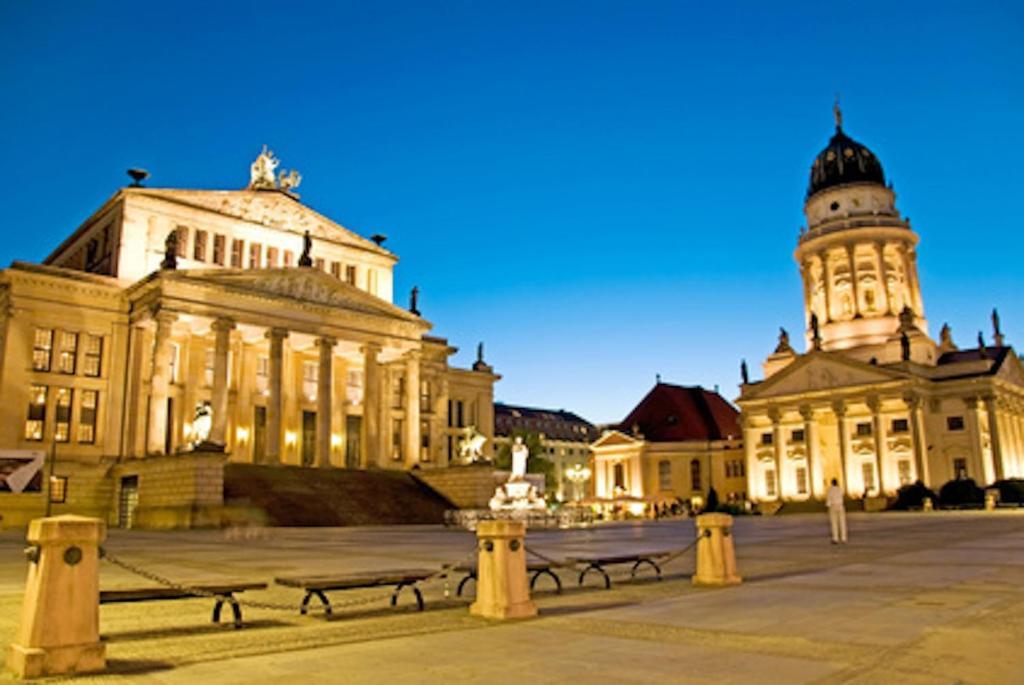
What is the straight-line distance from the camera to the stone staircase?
39688 mm

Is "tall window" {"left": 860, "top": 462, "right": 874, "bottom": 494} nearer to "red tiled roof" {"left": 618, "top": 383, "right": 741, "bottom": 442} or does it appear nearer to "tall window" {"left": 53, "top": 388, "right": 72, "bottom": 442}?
"red tiled roof" {"left": 618, "top": 383, "right": 741, "bottom": 442}

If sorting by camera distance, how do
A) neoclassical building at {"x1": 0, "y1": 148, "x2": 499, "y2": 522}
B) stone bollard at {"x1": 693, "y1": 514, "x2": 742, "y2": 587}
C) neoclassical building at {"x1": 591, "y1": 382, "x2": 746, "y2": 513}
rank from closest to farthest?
stone bollard at {"x1": 693, "y1": 514, "x2": 742, "y2": 587}, neoclassical building at {"x1": 0, "y1": 148, "x2": 499, "y2": 522}, neoclassical building at {"x1": 591, "y1": 382, "x2": 746, "y2": 513}

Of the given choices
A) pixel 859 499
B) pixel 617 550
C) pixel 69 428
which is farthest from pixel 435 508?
pixel 859 499

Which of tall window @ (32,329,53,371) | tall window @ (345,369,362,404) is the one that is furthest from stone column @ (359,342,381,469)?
tall window @ (32,329,53,371)

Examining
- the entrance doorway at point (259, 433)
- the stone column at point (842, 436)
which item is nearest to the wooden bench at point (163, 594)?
the entrance doorway at point (259, 433)

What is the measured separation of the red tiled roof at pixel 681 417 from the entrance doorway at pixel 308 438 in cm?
5228

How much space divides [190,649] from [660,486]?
304 ft

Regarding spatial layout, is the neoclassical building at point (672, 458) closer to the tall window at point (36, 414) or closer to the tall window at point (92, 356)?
the tall window at point (92, 356)

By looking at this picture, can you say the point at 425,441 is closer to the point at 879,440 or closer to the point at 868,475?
the point at 879,440

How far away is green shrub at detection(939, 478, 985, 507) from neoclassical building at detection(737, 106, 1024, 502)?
451 centimetres

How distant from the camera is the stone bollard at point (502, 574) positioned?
1130 centimetres

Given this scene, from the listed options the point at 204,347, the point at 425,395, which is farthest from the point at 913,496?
the point at 204,347

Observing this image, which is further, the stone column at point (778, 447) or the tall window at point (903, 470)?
the stone column at point (778, 447)

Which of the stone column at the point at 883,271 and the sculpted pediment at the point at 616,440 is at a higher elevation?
the stone column at the point at 883,271
